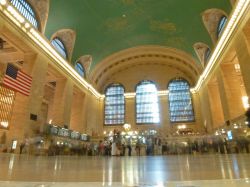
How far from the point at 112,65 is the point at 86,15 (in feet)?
27.2

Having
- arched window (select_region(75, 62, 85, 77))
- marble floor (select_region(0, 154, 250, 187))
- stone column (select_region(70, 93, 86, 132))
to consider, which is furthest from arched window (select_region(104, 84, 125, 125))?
marble floor (select_region(0, 154, 250, 187))

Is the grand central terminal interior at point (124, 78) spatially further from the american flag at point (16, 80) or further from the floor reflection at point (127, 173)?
the floor reflection at point (127, 173)

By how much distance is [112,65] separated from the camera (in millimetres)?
21562

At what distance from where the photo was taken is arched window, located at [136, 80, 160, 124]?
2125cm

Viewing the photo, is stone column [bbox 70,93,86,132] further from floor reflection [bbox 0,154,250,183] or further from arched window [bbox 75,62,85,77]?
floor reflection [bbox 0,154,250,183]

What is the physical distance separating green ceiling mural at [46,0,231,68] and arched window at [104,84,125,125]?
5.51m

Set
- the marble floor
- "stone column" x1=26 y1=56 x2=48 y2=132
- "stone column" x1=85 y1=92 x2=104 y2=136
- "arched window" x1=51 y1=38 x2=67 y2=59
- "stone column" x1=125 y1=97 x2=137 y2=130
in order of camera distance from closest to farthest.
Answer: the marble floor
"stone column" x1=26 y1=56 x2=48 y2=132
"arched window" x1=51 y1=38 x2=67 y2=59
"stone column" x1=85 y1=92 x2=104 y2=136
"stone column" x1=125 y1=97 x2=137 y2=130

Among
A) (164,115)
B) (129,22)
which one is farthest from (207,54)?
(164,115)

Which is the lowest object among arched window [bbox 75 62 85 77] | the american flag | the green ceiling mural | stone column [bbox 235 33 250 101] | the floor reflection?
the floor reflection

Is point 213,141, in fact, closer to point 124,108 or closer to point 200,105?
point 200,105

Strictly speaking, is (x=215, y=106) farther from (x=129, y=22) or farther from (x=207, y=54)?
(x=129, y=22)

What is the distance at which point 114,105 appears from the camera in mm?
22297

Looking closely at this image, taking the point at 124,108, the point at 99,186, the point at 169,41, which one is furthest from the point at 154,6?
the point at 99,186

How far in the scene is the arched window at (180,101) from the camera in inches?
813
